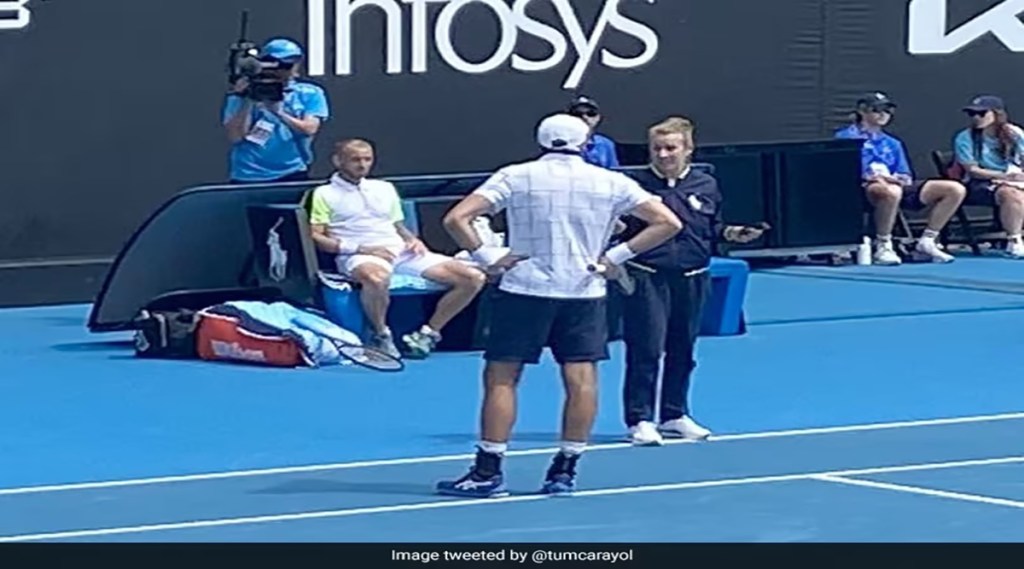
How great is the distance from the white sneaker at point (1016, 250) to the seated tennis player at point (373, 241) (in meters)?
7.77

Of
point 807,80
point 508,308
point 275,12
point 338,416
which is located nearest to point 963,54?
point 807,80

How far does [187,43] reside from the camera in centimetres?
1952

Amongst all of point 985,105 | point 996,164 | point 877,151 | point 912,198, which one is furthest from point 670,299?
point 996,164

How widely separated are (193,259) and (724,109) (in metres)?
6.51

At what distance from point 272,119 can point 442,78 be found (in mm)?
3063

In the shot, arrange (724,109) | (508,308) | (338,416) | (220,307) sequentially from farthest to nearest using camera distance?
(724,109)
(220,307)
(338,416)
(508,308)

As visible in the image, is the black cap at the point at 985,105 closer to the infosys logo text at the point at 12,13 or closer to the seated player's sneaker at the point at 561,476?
the infosys logo text at the point at 12,13

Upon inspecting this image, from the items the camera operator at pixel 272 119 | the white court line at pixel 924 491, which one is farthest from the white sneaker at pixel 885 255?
the white court line at pixel 924 491

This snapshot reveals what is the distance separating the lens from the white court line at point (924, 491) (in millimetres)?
10930

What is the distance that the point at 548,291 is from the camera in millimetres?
11070

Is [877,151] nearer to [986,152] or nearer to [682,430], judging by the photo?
[986,152]

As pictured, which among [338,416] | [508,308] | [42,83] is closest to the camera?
[508,308]
